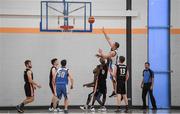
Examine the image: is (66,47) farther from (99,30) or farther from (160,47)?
(160,47)

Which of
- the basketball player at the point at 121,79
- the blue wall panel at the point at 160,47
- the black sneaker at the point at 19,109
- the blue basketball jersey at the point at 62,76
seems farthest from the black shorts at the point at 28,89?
the blue wall panel at the point at 160,47

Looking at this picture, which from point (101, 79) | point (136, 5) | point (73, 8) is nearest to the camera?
point (101, 79)

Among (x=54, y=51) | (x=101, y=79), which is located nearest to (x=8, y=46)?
(x=54, y=51)

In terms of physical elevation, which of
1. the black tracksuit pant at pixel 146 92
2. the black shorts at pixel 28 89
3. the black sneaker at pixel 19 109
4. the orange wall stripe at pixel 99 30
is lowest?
the black sneaker at pixel 19 109

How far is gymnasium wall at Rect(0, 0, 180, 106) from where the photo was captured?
20094 mm

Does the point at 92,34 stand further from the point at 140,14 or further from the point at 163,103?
the point at 163,103

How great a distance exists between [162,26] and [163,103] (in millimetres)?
3433

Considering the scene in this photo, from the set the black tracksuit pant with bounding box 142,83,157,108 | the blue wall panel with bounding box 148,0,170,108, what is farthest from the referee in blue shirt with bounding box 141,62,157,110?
the blue wall panel with bounding box 148,0,170,108

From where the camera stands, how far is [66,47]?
20469 millimetres

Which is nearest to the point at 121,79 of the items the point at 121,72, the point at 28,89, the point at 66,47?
the point at 121,72

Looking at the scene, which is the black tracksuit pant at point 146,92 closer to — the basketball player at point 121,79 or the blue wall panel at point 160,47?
the blue wall panel at point 160,47

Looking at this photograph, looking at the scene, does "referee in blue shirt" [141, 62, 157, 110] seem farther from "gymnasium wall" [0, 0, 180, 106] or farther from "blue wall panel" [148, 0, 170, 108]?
"blue wall panel" [148, 0, 170, 108]

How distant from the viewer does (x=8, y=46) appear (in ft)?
66.0

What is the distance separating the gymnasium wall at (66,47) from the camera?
20.1 m
